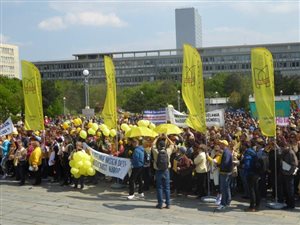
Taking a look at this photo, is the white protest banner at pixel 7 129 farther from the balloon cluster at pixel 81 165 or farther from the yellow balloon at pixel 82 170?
the yellow balloon at pixel 82 170

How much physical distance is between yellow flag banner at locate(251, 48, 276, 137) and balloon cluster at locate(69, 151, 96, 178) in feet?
17.0

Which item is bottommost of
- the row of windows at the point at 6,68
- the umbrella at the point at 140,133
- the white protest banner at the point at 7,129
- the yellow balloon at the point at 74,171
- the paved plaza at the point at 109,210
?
the paved plaza at the point at 109,210

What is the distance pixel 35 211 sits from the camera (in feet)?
36.6

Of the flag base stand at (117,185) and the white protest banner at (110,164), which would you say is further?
the flag base stand at (117,185)

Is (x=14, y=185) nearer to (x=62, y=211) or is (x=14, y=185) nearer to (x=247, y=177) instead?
(x=62, y=211)

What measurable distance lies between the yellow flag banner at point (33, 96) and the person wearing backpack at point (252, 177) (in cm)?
736

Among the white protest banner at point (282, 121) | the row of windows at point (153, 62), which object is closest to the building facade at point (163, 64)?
the row of windows at point (153, 62)

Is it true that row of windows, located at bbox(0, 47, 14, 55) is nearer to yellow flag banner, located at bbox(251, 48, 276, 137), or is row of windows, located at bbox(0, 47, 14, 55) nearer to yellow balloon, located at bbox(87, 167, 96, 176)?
yellow balloon, located at bbox(87, 167, 96, 176)

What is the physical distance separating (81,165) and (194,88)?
401 centimetres

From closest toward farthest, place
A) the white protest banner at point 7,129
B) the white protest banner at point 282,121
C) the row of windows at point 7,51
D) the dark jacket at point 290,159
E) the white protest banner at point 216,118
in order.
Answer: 1. the dark jacket at point 290,159
2. the white protest banner at point 216,118
3. the white protest banner at point 7,129
4. the white protest banner at point 282,121
5. the row of windows at point 7,51

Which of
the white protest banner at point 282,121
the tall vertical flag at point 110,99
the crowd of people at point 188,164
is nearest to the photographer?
the crowd of people at point 188,164

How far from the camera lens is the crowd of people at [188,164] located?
1066cm

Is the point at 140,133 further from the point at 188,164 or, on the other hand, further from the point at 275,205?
the point at 275,205

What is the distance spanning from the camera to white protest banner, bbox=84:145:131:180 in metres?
12.5
